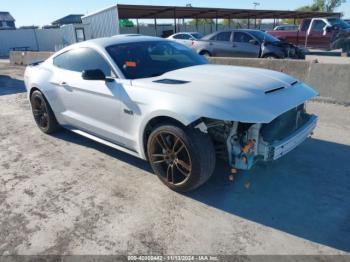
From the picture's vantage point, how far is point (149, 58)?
13.4 ft

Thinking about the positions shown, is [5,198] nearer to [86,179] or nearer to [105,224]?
[86,179]

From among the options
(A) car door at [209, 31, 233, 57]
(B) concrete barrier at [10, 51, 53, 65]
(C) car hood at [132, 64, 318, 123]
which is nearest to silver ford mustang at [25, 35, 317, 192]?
(C) car hood at [132, 64, 318, 123]

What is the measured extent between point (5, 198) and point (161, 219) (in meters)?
1.90

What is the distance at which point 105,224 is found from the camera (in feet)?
9.91

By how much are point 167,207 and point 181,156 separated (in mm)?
547

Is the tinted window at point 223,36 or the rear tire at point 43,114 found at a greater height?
the tinted window at point 223,36

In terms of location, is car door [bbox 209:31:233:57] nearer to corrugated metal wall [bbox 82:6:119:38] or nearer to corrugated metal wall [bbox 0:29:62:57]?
corrugated metal wall [bbox 82:6:119:38]

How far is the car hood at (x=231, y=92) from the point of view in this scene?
2.87m

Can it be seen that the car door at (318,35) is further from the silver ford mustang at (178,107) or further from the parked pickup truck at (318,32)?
the silver ford mustang at (178,107)

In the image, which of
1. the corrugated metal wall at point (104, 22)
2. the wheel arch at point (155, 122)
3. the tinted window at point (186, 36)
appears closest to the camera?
the wheel arch at point (155, 122)

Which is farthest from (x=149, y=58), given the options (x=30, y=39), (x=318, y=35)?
(x=30, y=39)

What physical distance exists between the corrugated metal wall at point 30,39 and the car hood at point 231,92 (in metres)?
35.7

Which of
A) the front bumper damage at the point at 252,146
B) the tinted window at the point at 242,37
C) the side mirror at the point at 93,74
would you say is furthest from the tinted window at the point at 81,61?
the tinted window at the point at 242,37

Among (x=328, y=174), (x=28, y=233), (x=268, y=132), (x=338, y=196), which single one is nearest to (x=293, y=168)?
(x=328, y=174)
